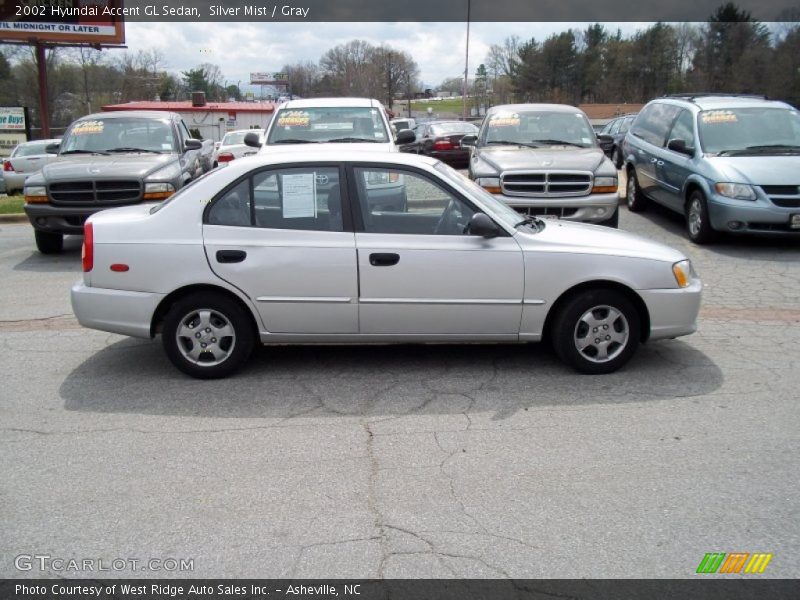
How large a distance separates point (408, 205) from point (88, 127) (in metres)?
7.57

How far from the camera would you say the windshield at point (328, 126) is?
10.6 meters

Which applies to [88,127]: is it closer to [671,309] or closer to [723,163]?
[723,163]

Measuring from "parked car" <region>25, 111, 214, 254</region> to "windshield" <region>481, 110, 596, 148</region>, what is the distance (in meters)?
4.53

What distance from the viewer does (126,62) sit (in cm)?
5912

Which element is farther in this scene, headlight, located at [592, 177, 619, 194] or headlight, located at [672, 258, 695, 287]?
headlight, located at [592, 177, 619, 194]

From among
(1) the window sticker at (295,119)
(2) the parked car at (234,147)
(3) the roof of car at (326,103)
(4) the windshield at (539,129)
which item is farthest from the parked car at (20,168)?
(4) the windshield at (539,129)

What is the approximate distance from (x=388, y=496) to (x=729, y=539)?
1622 millimetres

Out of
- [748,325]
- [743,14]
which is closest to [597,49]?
[743,14]

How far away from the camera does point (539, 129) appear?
11109mm

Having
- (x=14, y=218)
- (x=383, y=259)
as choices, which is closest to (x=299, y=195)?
(x=383, y=259)

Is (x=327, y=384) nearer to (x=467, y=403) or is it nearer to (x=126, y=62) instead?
(x=467, y=403)

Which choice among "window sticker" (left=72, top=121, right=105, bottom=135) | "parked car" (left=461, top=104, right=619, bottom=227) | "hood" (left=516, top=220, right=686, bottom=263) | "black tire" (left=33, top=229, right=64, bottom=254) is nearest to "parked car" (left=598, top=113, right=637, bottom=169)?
"parked car" (left=461, top=104, right=619, bottom=227)

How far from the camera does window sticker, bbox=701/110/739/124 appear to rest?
10.8m
